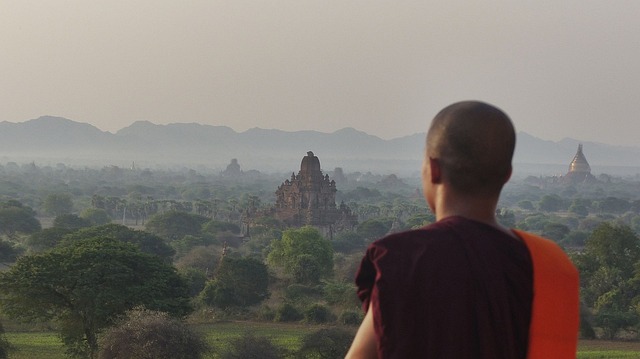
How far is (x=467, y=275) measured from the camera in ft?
8.66

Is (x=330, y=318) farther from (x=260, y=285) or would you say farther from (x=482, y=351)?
(x=482, y=351)

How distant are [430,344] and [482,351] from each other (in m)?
0.18

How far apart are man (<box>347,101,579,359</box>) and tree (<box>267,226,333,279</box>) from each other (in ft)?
130

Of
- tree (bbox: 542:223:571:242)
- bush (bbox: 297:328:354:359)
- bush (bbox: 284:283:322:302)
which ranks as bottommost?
tree (bbox: 542:223:571:242)

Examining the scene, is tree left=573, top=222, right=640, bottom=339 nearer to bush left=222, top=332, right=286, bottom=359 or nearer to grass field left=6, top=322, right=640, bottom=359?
grass field left=6, top=322, right=640, bottom=359

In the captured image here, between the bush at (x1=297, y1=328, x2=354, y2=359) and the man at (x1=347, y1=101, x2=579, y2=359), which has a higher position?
the man at (x1=347, y1=101, x2=579, y2=359)

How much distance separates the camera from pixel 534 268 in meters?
2.77

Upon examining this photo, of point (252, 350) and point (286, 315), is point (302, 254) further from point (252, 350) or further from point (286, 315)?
point (252, 350)

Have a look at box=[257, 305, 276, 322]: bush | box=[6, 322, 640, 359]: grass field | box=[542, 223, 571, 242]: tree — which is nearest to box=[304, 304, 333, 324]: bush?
box=[6, 322, 640, 359]: grass field

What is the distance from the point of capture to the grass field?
78.4 feet

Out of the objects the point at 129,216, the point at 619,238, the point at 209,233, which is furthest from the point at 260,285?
the point at 129,216

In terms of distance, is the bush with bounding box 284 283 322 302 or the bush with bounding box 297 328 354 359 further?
the bush with bounding box 284 283 322 302

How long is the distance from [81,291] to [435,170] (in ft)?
70.3

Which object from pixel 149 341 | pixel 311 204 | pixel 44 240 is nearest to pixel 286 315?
pixel 149 341
